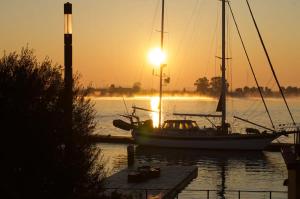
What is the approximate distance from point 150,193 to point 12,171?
14.9m

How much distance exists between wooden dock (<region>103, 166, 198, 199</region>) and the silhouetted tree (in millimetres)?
10123

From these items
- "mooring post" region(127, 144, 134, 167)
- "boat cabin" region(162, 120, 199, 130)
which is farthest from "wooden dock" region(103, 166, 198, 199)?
"boat cabin" region(162, 120, 199, 130)

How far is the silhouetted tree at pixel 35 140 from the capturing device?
676 inches

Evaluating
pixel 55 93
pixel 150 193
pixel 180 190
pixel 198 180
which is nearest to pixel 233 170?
pixel 198 180

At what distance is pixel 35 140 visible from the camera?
17.5 m

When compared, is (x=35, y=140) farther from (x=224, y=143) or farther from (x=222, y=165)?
(x=224, y=143)

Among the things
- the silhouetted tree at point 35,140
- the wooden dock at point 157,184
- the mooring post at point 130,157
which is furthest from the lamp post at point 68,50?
the mooring post at point 130,157

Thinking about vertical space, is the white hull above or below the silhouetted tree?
below

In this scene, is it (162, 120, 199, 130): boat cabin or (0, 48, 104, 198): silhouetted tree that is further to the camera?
(162, 120, 199, 130): boat cabin

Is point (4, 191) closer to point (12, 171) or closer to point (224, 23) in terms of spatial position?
point (12, 171)

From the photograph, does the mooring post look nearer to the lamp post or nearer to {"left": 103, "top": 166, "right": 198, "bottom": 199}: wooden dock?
{"left": 103, "top": 166, "right": 198, "bottom": 199}: wooden dock

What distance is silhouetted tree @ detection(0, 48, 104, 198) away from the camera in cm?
1717

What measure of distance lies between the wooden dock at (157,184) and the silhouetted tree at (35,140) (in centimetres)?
1012

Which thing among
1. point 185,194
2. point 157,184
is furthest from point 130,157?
point 157,184
